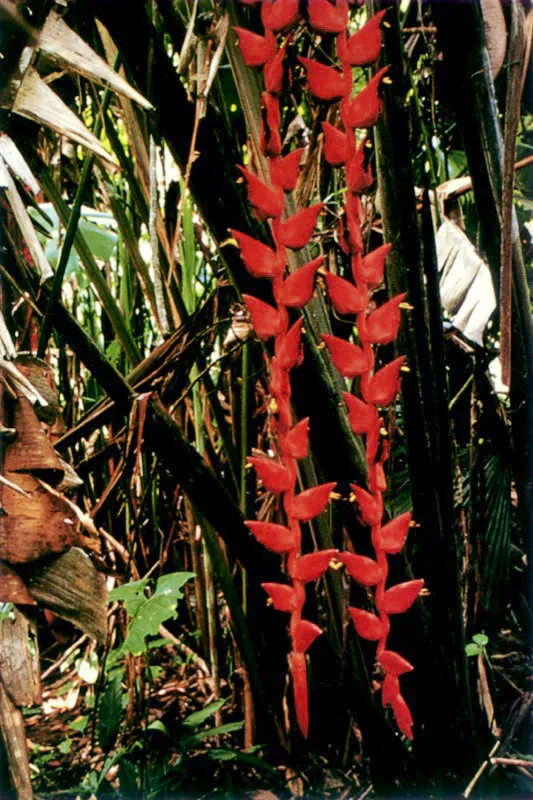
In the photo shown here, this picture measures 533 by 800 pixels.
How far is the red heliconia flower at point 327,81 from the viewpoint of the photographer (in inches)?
16.8

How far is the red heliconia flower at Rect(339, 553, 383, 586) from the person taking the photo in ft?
1.48

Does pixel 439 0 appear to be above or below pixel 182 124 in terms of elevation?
above

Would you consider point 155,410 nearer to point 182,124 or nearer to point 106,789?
point 182,124

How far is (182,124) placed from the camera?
51 centimetres

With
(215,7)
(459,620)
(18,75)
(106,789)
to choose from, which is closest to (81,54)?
(18,75)

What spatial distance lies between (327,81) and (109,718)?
734 mm

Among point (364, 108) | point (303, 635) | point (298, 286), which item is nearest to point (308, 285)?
point (298, 286)

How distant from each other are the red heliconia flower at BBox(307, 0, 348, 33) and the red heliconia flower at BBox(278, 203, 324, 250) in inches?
4.1

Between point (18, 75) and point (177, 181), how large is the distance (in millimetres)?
323

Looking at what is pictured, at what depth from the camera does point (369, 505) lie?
0.46 meters

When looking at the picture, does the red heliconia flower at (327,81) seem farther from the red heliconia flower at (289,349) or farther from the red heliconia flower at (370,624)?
the red heliconia flower at (370,624)

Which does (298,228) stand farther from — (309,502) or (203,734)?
(203,734)

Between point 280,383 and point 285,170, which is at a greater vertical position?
point 285,170

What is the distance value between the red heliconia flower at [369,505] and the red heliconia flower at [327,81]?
9.6 inches
